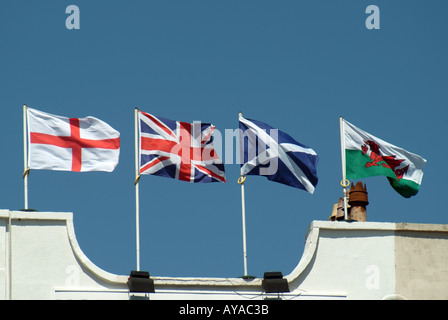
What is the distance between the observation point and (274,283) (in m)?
40.4

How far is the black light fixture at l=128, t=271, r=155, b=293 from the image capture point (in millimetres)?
39688

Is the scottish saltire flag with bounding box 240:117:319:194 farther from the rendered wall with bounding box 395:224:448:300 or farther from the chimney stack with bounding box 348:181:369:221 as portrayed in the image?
the rendered wall with bounding box 395:224:448:300

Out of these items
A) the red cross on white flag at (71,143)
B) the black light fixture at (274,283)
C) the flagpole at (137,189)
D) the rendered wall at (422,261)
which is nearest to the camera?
the black light fixture at (274,283)

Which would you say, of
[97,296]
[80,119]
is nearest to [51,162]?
[80,119]

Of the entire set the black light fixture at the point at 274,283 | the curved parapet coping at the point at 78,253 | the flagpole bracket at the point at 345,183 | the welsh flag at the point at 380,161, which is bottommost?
the black light fixture at the point at 274,283

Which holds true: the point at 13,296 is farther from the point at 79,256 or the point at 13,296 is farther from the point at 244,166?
the point at 244,166

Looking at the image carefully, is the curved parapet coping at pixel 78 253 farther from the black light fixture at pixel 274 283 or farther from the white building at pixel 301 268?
the black light fixture at pixel 274 283

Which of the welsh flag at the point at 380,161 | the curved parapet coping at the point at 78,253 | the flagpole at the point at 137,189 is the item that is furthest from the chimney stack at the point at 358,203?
the curved parapet coping at the point at 78,253

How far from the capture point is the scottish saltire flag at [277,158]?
142 ft

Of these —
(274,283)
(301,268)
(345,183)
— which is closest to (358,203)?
(345,183)

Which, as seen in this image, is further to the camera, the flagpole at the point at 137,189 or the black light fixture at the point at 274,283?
the flagpole at the point at 137,189

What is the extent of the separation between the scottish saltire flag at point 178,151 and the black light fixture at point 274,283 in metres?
4.13

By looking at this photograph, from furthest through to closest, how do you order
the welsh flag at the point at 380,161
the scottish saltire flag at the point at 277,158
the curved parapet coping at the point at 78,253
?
the welsh flag at the point at 380,161 < the scottish saltire flag at the point at 277,158 < the curved parapet coping at the point at 78,253
